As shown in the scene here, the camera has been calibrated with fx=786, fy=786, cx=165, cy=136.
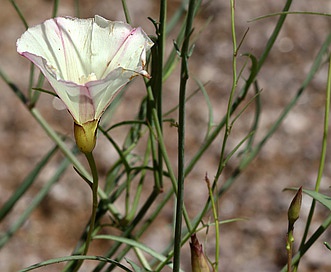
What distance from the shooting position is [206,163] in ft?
7.32

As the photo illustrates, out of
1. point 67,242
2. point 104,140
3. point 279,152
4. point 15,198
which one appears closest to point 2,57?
point 104,140

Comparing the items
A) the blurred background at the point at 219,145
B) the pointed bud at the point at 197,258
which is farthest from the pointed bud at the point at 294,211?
the blurred background at the point at 219,145

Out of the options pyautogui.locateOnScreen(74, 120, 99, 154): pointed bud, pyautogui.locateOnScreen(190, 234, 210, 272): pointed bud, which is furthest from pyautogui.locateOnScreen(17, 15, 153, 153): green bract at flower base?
pyautogui.locateOnScreen(190, 234, 210, 272): pointed bud

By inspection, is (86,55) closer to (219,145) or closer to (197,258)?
(197,258)

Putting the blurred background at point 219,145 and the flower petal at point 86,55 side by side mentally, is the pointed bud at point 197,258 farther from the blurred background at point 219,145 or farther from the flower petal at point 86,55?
the blurred background at point 219,145

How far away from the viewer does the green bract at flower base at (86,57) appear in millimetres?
543

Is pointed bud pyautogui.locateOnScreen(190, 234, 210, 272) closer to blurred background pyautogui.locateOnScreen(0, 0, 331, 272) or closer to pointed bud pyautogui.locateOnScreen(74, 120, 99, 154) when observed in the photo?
pointed bud pyautogui.locateOnScreen(74, 120, 99, 154)

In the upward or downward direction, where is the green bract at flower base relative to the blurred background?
downward

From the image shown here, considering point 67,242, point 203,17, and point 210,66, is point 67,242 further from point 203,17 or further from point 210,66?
point 203,17

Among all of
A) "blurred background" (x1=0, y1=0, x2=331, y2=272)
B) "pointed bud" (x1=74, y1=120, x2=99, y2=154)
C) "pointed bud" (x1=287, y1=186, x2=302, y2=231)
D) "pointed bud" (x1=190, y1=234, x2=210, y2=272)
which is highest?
"blurred background" (x1=0, y1=0, x2=331, y2=272)

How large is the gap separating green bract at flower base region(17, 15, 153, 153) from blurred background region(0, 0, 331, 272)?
Answer: 1.37 m

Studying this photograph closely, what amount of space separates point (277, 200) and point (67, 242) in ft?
1.88

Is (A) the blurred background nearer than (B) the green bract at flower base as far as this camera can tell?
No

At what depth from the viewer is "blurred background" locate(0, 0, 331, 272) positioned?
2057 millimetres
